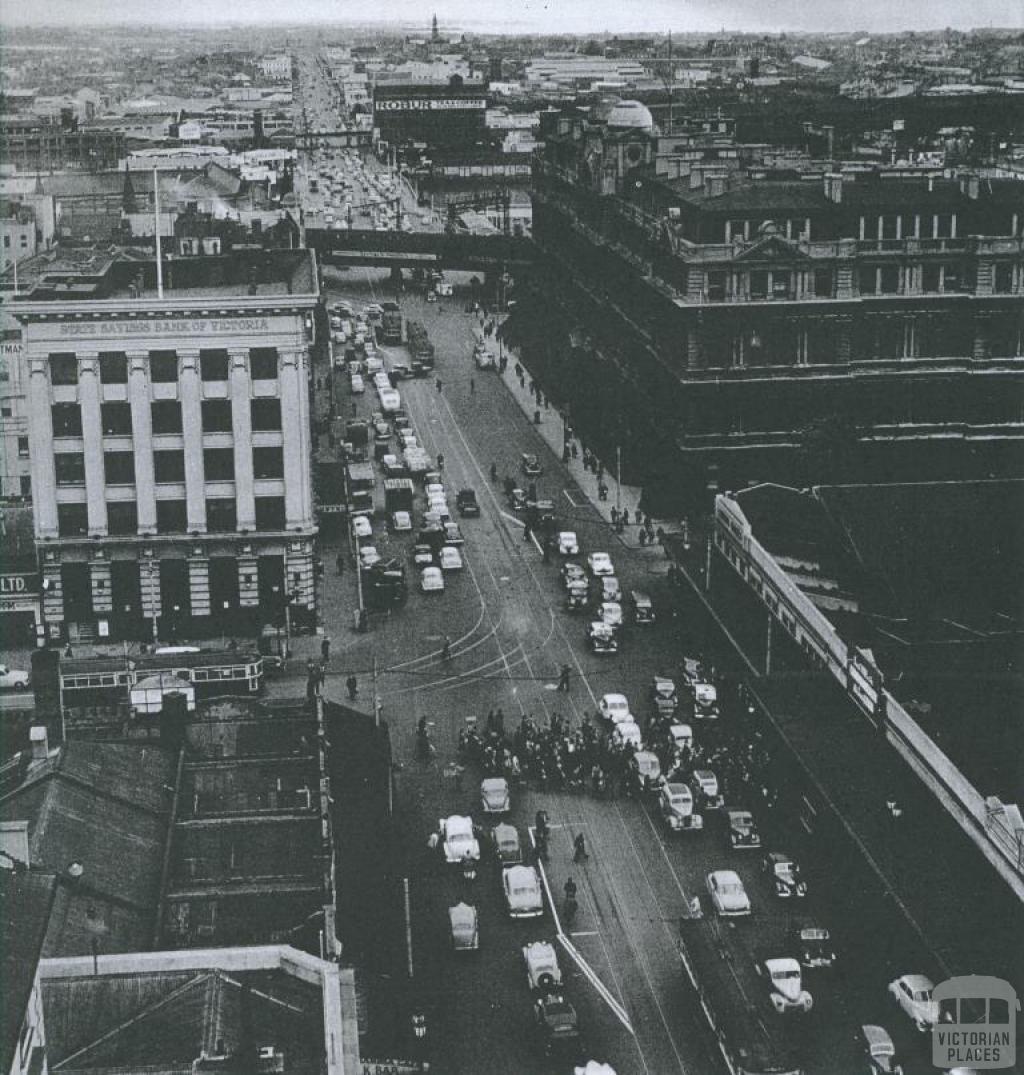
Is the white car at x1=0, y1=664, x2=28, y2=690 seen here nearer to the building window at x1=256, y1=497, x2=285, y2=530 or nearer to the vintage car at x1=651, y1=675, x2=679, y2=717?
the building window at x1=256, y1=497, x2=285, y2=530

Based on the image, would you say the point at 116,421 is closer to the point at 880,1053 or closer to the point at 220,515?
the point at 220,515

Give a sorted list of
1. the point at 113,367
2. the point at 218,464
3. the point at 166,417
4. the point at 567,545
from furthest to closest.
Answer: the point at 567,545, the point at 218,464, the point at 166,417, the point at 113,367

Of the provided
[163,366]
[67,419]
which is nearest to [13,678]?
[67,419]

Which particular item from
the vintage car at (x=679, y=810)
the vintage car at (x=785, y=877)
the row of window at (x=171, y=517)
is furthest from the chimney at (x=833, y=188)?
the vintage car at (x=785, y=877)

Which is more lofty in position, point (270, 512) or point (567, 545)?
point (270, 512)

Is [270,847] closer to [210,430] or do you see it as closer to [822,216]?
[210,430]

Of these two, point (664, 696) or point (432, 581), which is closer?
point (664, 696)

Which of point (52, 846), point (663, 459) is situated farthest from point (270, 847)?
point (663, 459)
